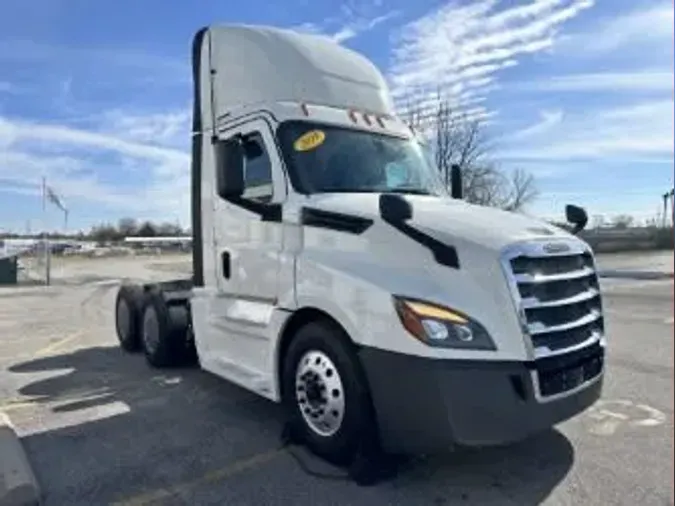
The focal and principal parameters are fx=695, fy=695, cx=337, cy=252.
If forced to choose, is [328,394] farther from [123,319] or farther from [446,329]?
[123,319]

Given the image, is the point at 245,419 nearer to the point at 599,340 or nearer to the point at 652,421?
the point at 599,340

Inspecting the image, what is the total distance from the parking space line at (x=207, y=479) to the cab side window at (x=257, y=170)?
6.52 ft

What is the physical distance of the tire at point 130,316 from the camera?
9.39m

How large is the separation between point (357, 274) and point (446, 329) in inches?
28.4

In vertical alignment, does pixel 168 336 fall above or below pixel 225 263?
below

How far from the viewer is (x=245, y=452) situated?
207 inches

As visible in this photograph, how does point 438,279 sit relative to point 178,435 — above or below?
above

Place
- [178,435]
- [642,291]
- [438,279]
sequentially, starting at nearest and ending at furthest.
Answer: [438,279]
[178,435]
[642,291]

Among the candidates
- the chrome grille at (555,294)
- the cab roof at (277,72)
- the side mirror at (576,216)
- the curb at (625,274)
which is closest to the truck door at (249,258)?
the cab roof at (277,72)

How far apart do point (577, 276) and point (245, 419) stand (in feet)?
10.1

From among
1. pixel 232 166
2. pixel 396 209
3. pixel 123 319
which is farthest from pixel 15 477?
pixel 123 319

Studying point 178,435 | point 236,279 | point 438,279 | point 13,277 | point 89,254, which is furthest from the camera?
point 89,254

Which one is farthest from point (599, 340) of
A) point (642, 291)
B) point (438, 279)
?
point (642, 291)

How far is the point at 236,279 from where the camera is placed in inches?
241
